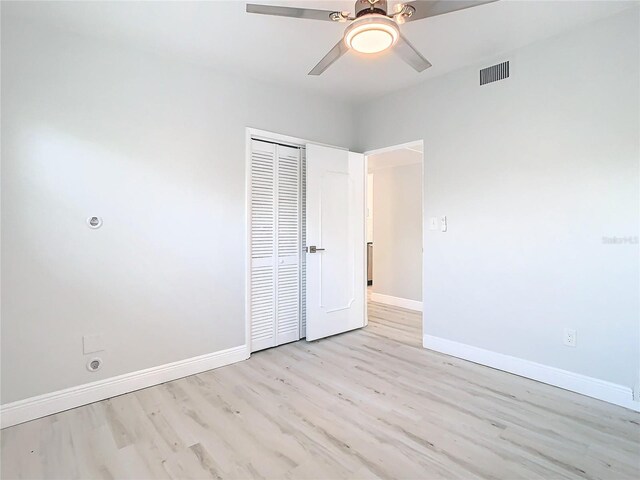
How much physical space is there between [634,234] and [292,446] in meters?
2.62

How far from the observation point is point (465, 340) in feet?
10.5

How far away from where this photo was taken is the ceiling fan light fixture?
1.66 meters

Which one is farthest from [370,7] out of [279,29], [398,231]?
[398,231]

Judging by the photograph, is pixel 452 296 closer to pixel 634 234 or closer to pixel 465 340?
pixel 465 340

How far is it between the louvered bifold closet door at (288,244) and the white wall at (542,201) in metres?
1.37

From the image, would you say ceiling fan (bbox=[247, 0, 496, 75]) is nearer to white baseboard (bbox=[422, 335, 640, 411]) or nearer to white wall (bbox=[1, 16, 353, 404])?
white wall (bbox=[1, 16, 353, 404])

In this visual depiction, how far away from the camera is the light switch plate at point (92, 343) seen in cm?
244

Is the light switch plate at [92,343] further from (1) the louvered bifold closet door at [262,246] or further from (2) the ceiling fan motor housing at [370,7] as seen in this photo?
(2) the ceiling fan motor housing at [370,7]

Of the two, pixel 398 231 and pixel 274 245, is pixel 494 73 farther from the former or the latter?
pixel 398 231

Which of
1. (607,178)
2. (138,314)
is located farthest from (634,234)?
(138,314)

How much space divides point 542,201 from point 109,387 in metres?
3.63

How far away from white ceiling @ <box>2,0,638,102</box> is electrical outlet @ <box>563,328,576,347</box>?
7.43ft

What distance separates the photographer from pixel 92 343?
8.09ft

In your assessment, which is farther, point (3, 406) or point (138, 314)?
point (138, 314)
